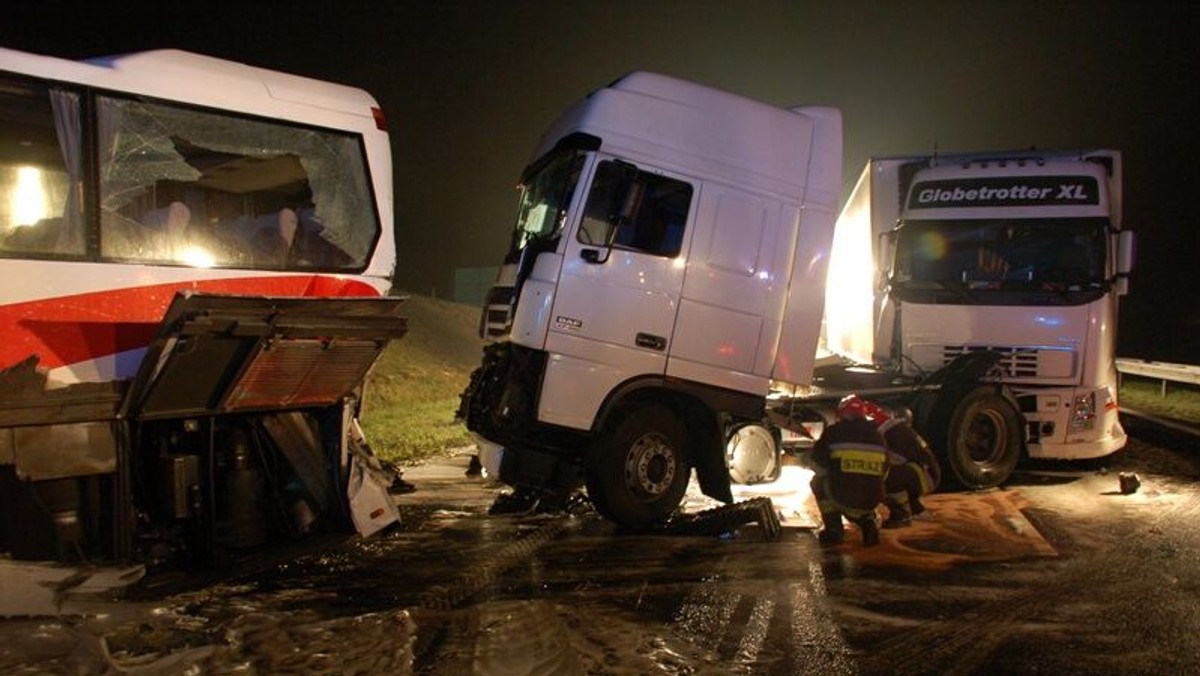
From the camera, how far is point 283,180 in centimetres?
630

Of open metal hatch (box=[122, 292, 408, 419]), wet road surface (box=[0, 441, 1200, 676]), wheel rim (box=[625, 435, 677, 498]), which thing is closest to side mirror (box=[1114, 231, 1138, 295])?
wet road surface (box=[0, 441, 1200, 676])

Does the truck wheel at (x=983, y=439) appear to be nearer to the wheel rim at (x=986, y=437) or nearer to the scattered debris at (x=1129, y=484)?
the wheel rim at (x=986, y=437)

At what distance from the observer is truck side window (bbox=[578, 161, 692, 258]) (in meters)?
6.95

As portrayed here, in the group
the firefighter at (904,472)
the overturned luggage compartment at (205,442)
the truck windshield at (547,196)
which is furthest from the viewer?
the firefighter at (904,472)

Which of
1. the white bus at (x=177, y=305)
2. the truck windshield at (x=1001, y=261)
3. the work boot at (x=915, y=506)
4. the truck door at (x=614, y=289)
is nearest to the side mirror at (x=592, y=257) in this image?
the truck door at (x=614, y=289)

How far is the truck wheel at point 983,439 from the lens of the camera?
896cm

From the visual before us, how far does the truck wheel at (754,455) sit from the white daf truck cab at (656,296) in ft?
0.10

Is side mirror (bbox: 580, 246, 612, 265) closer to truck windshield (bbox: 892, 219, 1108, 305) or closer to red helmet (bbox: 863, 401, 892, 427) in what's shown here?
red helmet (bbox: 863, 401, 892, 427)

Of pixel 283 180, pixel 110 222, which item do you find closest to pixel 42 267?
pixel 110 222

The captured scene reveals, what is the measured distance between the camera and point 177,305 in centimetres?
480

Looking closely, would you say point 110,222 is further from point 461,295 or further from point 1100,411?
point 461,295

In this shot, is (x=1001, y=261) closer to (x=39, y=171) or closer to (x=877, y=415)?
(x=877, y=415)

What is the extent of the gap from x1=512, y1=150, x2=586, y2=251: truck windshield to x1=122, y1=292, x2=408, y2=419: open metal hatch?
1830 millimetres

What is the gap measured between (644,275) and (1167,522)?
Answer: 4949mm
